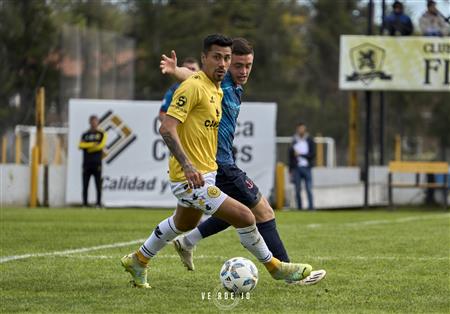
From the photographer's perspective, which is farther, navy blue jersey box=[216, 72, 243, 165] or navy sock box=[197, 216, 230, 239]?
navy sock box=[197, 216, 230, 239]

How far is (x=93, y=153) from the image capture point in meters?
20.1

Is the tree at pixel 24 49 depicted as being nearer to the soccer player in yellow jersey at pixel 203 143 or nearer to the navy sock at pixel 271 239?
the navy sock at pixel 271 239

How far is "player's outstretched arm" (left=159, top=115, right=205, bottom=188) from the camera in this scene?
6668 mm

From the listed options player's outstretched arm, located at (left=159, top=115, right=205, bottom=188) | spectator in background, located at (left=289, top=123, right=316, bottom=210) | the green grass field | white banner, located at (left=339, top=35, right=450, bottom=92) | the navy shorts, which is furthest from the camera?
white banner, located at (left=339, top=35, right=450, bottom=92)

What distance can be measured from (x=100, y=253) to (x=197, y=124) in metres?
3.38

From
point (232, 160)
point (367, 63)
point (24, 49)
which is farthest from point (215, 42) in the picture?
point (24, 49)

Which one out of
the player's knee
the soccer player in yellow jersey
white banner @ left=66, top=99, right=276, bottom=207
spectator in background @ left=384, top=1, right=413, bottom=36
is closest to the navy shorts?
the player's knee

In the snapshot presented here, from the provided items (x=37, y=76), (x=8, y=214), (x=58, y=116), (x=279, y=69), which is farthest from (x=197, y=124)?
(x=279, y=69)

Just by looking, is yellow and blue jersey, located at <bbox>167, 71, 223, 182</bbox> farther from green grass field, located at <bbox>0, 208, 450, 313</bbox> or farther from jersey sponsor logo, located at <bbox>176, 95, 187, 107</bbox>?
green grass field, located at <bbox>0, 208, 450, 313</bbox>

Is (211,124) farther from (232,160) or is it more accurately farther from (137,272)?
(137,272)

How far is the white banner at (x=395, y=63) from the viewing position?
72.3 feet

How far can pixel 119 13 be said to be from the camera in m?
48.6

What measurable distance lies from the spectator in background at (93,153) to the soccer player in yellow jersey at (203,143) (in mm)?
→ 13019

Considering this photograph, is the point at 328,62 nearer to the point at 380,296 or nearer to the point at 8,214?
the point at 8,214
